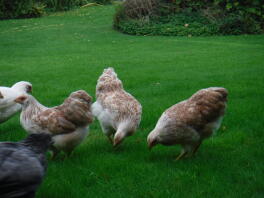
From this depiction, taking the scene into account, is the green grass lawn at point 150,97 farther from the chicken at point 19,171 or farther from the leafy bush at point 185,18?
the leafy bush at point 185,18

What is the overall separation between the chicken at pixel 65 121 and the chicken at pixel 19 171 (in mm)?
1615

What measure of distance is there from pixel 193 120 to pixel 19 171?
9.08 feet

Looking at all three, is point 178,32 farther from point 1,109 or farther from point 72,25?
point 1,109

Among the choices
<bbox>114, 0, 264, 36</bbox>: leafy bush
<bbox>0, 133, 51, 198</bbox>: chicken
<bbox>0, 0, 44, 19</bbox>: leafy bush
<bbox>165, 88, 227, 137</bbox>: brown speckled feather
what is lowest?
<bbox>0, 0, 44, 19</bbox>: leafy bush

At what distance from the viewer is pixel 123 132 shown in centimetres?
545

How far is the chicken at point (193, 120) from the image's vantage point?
16.9 feet

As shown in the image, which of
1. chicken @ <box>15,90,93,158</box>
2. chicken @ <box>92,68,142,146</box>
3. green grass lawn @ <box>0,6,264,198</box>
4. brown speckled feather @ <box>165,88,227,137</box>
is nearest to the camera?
green grass lawn @ <box>0,6,264,198</box>

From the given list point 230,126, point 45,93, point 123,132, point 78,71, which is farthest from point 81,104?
point 78,71

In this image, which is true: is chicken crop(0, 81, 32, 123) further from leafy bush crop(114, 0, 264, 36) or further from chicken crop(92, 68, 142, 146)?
leafy bush crop(114, 0, 264, 36)

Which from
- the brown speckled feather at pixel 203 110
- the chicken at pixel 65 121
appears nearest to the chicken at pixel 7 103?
the chicken at pixel 65 121

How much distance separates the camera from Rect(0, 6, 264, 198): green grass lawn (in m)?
4.47

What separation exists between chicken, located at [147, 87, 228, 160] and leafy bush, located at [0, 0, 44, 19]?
27.9 m

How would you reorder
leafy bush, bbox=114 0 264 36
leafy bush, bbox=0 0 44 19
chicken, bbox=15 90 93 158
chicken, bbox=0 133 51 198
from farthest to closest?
leafy bush, bbox=0 0 44 19
leafy bush, bbox=114 0 264 36
chicken, bbox=15 90 93 158
chicken, bbox=0 133 51 198

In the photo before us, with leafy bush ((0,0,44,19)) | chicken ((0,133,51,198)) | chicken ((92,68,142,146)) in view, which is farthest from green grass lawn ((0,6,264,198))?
leafy bush ((0,0,44,19))
